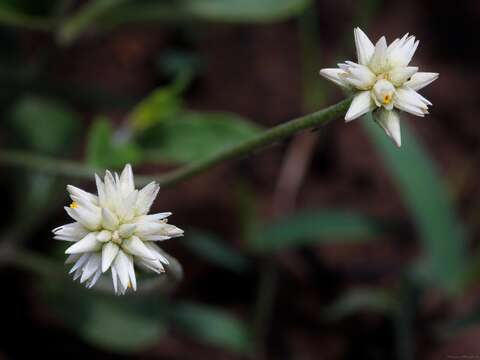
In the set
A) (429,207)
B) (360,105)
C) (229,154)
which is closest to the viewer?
(360,105)

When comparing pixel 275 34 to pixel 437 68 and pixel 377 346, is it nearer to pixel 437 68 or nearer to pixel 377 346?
pixel 437 68

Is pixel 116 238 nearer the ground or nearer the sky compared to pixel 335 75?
nearer the ground

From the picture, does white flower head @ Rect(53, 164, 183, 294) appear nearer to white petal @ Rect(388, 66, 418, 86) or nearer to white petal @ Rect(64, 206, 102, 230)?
white petal @ Rect(64, 206, 102, 230)

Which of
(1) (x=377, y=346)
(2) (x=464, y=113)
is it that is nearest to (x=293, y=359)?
(1) (x=377, y=346)

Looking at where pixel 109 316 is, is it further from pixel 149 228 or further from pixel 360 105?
pixel 360 105

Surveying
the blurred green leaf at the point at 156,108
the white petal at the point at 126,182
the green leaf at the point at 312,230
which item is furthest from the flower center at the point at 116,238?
the green leaf at the point at 312,230

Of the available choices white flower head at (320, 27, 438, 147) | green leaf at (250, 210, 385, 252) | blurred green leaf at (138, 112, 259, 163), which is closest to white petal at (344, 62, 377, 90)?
white flower head at (320, 27, 438, 147)

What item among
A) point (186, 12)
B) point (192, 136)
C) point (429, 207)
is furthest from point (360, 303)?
point (186, 12)
